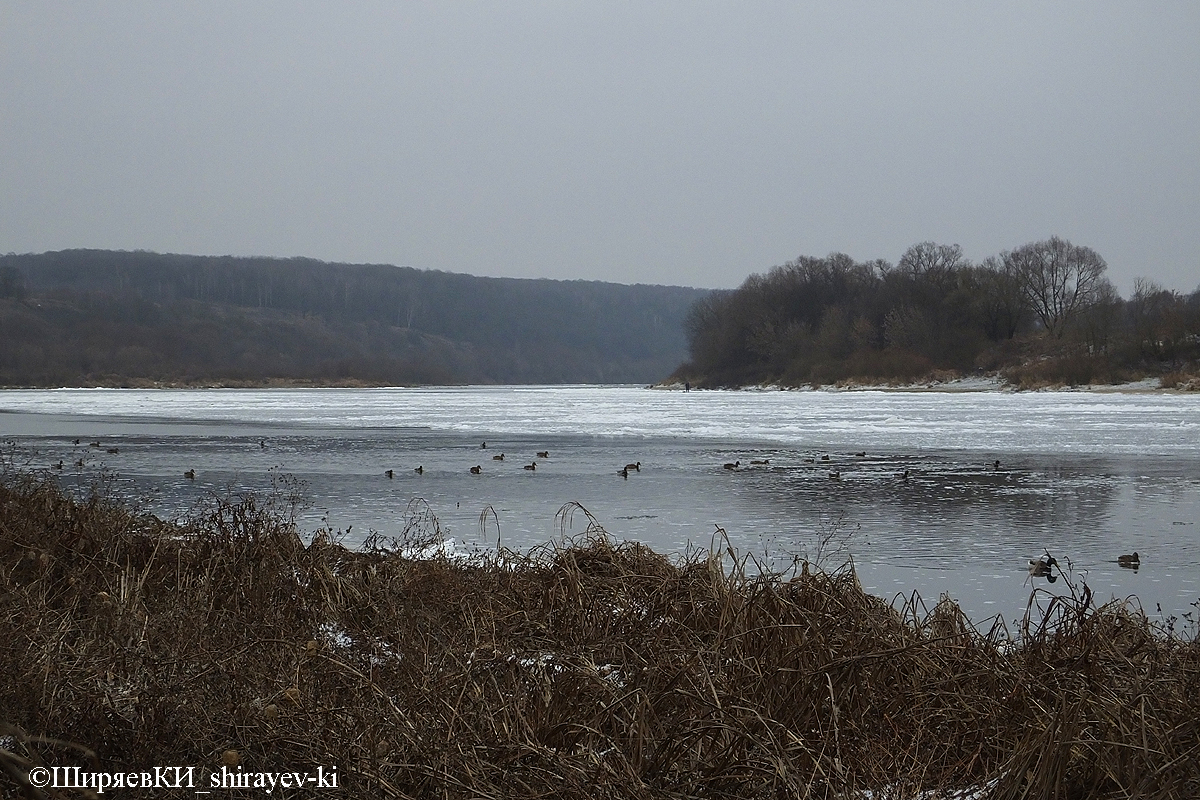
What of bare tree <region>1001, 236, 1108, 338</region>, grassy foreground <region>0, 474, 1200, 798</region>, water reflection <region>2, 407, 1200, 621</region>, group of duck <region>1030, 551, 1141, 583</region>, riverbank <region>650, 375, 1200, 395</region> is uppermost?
bare tree <region>1001, 236, 1108, 338</region>

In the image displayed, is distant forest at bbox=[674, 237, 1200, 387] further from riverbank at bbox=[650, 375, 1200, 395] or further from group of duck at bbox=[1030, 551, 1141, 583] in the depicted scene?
group of duck at bbox=[1030, 551, 1141, 583]

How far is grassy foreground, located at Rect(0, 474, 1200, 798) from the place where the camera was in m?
3.59

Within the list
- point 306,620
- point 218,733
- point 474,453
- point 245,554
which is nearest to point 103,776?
point 218,733

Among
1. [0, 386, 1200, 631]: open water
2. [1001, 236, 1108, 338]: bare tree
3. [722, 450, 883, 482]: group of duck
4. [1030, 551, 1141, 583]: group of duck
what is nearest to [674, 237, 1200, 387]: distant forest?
[1001, 236, 1108, 338]: bare tree

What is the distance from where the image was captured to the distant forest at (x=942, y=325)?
6309cm

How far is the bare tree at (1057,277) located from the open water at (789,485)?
58.1 meters

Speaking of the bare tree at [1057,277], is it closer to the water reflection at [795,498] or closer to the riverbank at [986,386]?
the riverbank at [986,386]

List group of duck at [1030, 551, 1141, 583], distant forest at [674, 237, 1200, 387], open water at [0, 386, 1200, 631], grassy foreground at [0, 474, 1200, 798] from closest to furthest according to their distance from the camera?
grassy foreground at [0, 474, 1200, 798] → group of duck at [1030, 551, 1141, 583] → open water at [0, 386, 1200, 631] → distant forest at [674, 237, 1200, 387]

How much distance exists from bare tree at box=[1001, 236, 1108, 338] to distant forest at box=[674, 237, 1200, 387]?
11cm

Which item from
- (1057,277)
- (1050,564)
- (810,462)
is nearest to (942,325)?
(1057,277)

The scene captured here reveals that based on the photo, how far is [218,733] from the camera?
3.82 m

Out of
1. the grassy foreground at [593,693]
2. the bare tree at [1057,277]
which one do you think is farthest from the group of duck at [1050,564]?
the bare tree at [1057,277]

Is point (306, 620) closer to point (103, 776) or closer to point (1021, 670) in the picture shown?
point (103, 776)

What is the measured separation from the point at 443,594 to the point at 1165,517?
8963 millimetres
